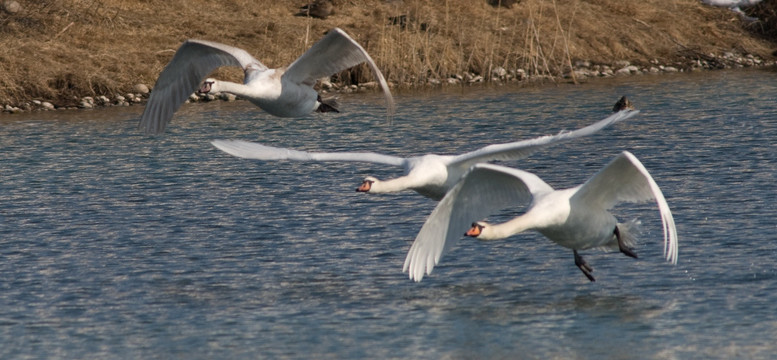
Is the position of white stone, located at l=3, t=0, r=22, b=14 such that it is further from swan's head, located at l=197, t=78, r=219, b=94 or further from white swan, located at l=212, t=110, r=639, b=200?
white swan, located at l=212, t=110, r=639, b=200

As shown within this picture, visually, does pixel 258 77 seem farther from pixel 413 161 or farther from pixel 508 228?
pixel 508 228

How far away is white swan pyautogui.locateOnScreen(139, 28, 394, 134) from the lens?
45.2 feet

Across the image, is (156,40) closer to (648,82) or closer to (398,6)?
(398,6)

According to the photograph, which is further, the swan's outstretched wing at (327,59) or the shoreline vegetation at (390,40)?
the shoreline vegetation at (390,40)

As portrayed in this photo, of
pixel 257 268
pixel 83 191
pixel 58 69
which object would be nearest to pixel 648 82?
pixel 58 69

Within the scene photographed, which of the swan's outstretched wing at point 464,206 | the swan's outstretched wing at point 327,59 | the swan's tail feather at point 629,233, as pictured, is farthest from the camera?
the swan's outstretched wing at point 327,59

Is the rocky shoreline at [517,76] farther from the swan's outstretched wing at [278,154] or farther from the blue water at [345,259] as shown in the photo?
the swan's outstretched wing at [278,154]

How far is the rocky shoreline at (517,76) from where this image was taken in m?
26.4

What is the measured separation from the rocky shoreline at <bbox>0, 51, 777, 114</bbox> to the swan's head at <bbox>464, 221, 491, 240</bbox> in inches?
613

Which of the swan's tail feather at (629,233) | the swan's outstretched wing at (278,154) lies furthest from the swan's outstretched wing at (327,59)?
the swan's tail feather at (629,233)

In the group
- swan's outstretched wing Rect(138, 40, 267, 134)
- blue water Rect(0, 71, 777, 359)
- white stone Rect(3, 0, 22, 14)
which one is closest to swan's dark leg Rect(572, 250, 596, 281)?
blue water Rect(0, 71, 777, 359)

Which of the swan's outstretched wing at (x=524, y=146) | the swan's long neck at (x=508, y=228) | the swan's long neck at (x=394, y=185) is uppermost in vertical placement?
the swan's outstretched wing at (x=524, y=146)

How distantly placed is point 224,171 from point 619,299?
9582 millimetres

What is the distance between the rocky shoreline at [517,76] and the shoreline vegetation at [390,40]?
0.03 metres
